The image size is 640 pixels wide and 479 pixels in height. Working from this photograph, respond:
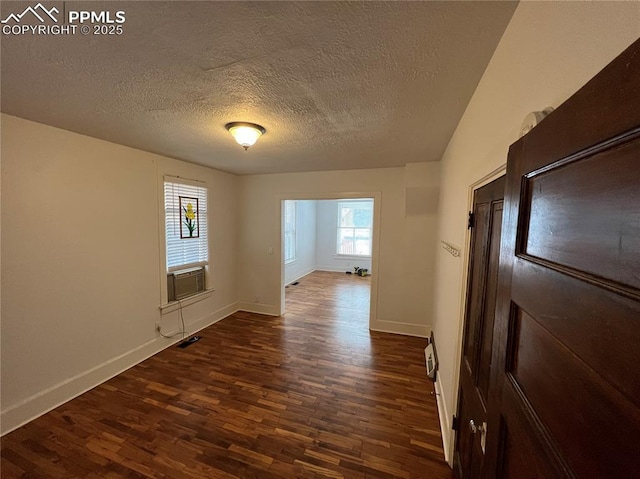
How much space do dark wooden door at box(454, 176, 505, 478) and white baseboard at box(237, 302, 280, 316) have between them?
3.22 metres

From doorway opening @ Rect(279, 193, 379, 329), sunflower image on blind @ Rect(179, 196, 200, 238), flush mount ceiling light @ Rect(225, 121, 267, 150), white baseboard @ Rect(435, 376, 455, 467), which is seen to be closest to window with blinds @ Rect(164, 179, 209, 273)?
sunflower image on blind @ Rect(179, 196, 200, 238)

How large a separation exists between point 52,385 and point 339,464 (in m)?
2.53

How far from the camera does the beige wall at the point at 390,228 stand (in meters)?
3.50

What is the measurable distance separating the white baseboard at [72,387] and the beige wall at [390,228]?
1.90m

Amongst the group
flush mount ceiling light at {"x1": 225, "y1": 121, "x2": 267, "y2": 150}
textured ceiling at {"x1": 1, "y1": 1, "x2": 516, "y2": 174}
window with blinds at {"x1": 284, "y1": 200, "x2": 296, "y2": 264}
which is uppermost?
textured ceiling at {"x1": 1, "y1": 1, "x2": 516, "y2": 174}

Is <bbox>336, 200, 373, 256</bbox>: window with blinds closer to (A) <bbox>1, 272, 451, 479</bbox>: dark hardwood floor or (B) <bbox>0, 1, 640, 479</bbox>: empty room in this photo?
(B) <bbox>0, 1, 640, 479</bbox>: empty room

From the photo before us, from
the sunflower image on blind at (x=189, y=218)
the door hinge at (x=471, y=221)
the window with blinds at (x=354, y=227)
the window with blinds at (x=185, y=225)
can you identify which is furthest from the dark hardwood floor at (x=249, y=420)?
the window with blinds at (x=354, y=227)

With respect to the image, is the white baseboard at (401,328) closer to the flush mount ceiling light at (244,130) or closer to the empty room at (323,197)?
the empty room at (323,197)

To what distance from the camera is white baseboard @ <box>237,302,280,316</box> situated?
4398 millimetres

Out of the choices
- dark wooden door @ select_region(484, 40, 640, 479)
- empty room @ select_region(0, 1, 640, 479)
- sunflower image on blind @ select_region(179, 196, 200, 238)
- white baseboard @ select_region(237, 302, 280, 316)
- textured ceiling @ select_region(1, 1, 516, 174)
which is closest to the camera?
dark wooden door @ select_region(484, 40, 640, 479)

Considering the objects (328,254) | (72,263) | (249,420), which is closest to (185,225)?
(72,263)

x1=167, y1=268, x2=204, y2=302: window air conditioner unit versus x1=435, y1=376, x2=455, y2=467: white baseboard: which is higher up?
x1=167, y1=268, x2=204, y2=302: window air conditioner unit

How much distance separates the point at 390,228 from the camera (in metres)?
3.69

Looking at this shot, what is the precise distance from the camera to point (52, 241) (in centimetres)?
218
